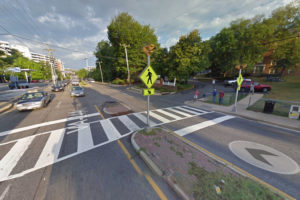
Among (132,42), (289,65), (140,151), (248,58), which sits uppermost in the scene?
(132,42)

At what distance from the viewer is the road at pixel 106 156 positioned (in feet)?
8.33

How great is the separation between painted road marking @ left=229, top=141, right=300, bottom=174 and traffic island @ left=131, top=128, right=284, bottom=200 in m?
1.23

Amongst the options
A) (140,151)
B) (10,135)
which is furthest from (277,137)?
(10,135)

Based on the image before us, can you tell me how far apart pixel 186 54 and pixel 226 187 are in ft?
62.4

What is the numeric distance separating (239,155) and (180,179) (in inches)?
109

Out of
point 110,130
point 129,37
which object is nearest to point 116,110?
point 110,130

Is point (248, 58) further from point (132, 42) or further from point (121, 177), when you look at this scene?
point (121, 177)

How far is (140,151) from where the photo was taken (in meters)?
3.67

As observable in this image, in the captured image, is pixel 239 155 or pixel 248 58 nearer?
pixel 239 155

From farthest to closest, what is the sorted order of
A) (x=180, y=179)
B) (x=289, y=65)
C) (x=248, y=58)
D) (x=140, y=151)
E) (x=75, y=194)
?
(x=248, y=58)
(x=289, y=65)
(x=140, y=151)
(x=180, y=179)
(x=75, y=194)

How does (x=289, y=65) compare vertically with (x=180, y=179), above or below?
above

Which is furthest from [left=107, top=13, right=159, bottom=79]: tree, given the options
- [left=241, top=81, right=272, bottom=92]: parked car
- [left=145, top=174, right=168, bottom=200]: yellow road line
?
[left=145, top=174, right=168, bottom=200]: yellow road line

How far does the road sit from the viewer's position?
2539 mm

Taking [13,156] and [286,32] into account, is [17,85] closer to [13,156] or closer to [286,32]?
[13,156]
